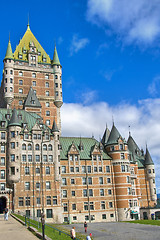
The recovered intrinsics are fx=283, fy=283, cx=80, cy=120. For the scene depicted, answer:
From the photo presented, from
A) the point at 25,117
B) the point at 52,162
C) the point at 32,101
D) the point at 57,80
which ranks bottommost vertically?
the point at 52,162

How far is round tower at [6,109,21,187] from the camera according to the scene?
6827 cm

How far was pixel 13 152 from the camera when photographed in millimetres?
69750

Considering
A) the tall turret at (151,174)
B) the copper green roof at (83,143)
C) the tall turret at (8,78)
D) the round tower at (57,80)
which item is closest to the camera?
the copper green roof at (83,143)

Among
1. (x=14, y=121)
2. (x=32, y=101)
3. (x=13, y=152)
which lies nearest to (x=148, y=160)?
(x=32, y=101)

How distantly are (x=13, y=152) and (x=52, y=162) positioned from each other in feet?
35.0

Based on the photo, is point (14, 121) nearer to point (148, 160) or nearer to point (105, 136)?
point (105, 136)

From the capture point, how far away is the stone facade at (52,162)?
230ft

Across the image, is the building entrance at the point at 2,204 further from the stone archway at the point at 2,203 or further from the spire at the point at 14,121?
the spire at the point at 14,121

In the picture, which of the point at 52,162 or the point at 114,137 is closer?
the point at 52,162

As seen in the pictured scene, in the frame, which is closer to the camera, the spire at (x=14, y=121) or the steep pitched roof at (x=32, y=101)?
the spire at (x=14, y=121)

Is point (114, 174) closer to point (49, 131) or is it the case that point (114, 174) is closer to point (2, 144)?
point (49, 131)

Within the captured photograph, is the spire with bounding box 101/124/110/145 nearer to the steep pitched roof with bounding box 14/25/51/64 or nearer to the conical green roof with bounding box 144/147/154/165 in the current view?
the conical green roof with bounding box 144/147/154/165

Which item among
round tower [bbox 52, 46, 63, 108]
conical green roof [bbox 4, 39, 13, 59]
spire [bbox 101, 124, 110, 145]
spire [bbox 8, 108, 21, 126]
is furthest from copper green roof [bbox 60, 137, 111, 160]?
conical green roof [bbox 4, 39, 13, 59]

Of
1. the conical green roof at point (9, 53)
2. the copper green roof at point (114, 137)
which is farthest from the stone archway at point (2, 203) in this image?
the conical green roof at point (9, 53)
